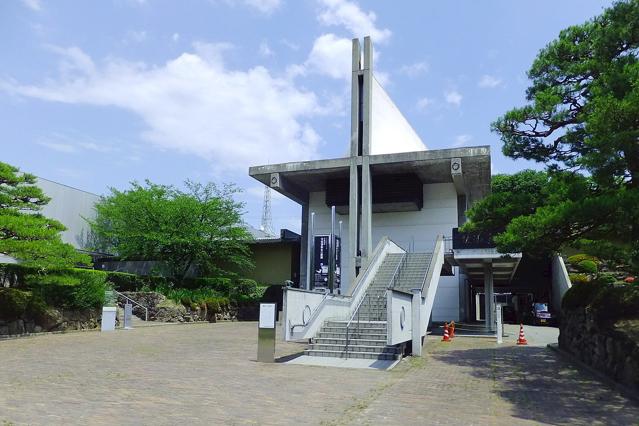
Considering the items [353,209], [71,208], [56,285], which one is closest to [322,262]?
[353,209]

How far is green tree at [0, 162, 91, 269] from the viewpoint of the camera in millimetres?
13703

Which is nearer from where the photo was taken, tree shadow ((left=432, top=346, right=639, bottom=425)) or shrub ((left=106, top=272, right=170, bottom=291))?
tree shadow ((left=432, top=346, right=639, bottom=425))

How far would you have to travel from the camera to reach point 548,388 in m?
8.27

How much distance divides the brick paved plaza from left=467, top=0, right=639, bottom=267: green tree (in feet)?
8.90

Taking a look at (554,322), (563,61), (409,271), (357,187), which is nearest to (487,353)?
(409,271)

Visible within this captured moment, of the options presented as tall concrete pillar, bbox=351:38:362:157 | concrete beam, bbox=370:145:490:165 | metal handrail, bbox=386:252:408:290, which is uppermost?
tall concrete pillar, bbox=351:38:362:157

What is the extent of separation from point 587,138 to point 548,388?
14.7 ft

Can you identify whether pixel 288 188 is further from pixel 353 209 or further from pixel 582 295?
pixel 582 295

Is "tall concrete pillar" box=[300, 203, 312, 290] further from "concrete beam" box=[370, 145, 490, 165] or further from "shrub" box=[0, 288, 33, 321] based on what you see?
"shrub" box=[0, 288, 33, 321]

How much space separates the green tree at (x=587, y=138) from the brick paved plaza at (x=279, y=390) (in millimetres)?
2712

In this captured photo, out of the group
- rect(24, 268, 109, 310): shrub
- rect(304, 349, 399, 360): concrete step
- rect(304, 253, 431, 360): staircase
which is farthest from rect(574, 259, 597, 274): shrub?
rect(24, 268, 109, 310): shrub

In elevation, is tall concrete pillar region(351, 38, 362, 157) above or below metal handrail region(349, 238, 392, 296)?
above

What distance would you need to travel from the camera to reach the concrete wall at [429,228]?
2604 cm

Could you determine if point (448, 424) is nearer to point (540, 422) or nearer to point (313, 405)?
point (540, 422)
